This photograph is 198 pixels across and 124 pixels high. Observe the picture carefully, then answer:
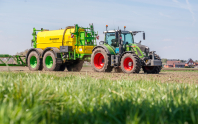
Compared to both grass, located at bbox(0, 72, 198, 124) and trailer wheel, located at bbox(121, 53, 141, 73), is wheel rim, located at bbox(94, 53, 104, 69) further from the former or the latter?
grass, located at bbox(0, 72, 198, 124)

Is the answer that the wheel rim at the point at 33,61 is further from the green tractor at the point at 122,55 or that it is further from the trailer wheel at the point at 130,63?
the trailer wheel at the point at 130,63

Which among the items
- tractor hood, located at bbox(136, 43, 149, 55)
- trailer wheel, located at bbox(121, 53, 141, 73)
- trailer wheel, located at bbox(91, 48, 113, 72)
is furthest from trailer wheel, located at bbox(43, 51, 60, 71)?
tractor hood, located at bbox(136, 43, 149, 55)

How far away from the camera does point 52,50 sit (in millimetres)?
15000

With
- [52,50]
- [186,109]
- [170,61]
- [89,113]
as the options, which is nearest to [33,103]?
[89,113]

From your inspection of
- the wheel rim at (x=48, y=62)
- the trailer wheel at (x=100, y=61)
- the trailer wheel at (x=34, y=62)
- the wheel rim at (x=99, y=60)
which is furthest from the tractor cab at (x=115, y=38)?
the trailer wheel at (x=34, y=62)

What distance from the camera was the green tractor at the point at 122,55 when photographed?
1201cm

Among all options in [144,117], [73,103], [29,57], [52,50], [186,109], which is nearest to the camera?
[144,117]

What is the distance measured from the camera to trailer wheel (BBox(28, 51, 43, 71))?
15.6 meters

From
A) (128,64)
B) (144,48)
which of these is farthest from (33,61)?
(144,48)

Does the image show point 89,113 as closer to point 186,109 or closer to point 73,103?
point 73,103

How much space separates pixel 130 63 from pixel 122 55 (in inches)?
25.6

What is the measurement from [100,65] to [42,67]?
15.4 ft

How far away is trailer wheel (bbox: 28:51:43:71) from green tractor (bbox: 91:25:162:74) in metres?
4.30

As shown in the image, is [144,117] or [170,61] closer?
[144,117]
